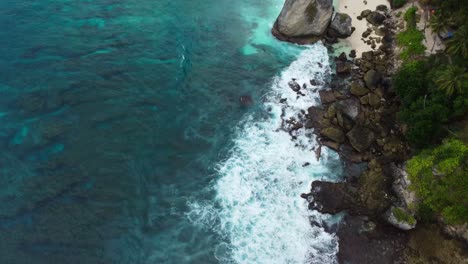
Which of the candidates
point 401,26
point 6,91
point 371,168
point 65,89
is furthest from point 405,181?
point 6,91

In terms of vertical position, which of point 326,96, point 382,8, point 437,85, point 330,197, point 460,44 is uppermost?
point 460,44

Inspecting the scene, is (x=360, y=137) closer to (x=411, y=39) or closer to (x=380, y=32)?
(x=411, y=39)

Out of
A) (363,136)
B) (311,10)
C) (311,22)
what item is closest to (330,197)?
(363,136)

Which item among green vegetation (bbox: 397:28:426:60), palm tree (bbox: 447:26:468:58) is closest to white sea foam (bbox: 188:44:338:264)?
green vegetation (bbox: 397:28:426:60)

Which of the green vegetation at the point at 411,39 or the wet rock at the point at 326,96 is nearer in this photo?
the wet rock at the point at 326,96

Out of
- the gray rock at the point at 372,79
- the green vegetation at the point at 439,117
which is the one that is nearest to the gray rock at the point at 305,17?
the gray rock at the point at 372,79

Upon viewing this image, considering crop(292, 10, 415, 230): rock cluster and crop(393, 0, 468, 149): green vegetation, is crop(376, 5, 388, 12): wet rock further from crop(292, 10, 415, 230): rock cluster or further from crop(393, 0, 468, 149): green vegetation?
crop(393, 0, 468, 149): green vegetation

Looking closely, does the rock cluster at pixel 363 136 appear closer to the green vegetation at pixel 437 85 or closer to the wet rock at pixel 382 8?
the green vegetation at pixel 437 85
